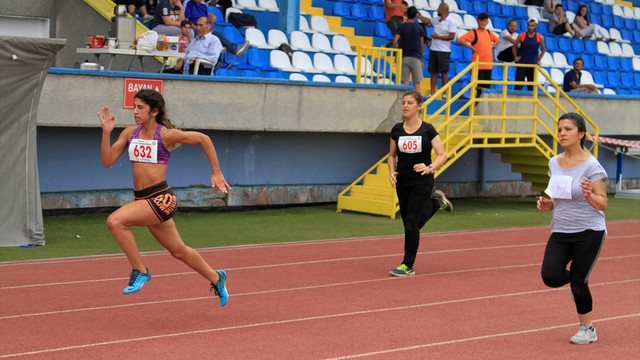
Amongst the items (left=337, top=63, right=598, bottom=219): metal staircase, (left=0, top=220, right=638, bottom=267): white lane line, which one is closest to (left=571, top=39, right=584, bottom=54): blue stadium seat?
(left=337, top=63, right=598, bottom=219): metal staircase

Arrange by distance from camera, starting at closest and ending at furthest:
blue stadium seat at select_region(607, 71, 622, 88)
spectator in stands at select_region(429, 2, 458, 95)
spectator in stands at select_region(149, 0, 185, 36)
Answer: spectator in stands at select_region(149, 0, 185, 36)
spectator in stands at select_region(429, 2, 458, 95)
blue stadium seat at select_region(607, 71, 622, 88)

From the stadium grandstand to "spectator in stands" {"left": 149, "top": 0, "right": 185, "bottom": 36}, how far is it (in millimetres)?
431

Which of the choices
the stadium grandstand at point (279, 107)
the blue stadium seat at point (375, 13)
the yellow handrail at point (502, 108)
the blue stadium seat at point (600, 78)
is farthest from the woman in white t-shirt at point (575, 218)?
the blue stadium seat at point (600, 78)

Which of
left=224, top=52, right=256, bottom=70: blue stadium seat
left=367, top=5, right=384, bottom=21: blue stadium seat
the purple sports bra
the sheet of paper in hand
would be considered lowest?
the sheet of paper in hand

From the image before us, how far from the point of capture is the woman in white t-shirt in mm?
6824

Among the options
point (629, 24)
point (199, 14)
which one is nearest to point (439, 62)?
point (199, 14)

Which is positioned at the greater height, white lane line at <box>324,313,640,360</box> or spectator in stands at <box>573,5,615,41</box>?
spectator in stands at <box>573,5,615,41</box>

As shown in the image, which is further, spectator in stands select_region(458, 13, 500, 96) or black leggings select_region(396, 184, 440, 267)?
spectator in stands select_region(458, 13, 500, 96)

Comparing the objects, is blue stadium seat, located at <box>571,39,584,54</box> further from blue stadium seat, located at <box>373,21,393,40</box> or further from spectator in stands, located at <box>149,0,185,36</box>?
spectator in stands, located at <box>149,0,185,36</box>

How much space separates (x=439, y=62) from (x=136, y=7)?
20.1ft

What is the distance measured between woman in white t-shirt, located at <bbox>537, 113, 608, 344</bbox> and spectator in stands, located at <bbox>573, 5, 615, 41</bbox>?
21.1m

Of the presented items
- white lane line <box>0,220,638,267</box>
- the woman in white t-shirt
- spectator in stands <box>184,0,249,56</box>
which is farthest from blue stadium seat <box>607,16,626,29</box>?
the woman in white t-shirt

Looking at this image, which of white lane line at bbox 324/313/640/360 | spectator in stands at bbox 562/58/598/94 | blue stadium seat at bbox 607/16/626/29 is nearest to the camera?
white lane line at bbox 324/313/640/360

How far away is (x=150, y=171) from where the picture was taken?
7.59 metres
